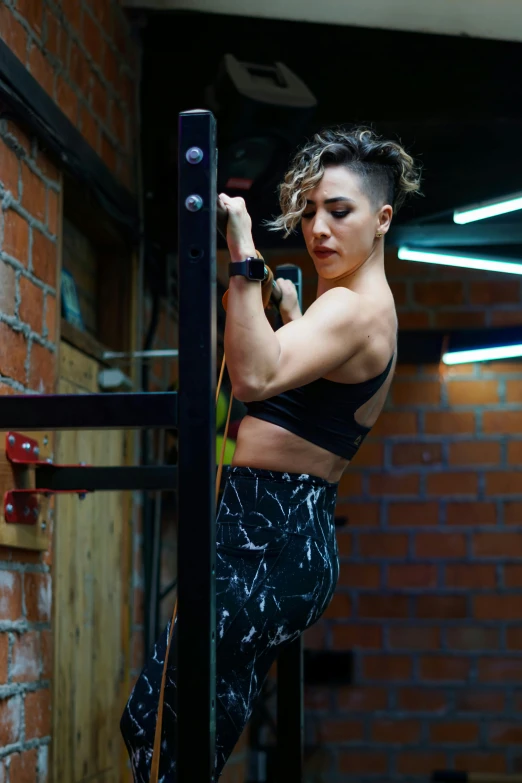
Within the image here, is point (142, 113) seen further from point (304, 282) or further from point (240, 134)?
point (304, 282)

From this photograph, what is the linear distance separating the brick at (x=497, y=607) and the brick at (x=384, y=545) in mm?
365

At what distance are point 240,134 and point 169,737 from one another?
201 cm

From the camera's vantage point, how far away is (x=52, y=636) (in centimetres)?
253

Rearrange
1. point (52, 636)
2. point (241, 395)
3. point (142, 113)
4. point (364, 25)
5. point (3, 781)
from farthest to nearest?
point (142, 113) → point (364, 25) → point (52, 636) → point (3, 781) → point (241, 395)

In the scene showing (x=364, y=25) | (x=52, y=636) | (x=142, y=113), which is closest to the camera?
(x=52, y=636)

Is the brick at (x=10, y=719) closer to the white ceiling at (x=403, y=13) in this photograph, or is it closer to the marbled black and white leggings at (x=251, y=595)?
the marbled black and white leggings at (x=251, y=595)

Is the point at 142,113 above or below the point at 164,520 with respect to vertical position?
above

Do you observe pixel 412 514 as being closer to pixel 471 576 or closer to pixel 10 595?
pixel 471 576

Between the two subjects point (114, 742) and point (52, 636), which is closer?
point (52, 636)

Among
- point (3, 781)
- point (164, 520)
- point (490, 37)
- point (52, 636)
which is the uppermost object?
point (490, 37)

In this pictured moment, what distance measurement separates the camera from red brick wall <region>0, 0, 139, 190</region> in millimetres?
2477

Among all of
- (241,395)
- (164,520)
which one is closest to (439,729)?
(164,520)

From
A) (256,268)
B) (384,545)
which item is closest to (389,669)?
(384,545)

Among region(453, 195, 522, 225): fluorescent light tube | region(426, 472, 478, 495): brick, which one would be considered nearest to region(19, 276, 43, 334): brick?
region(453, 195, 522, 225): fluorescent light tube
